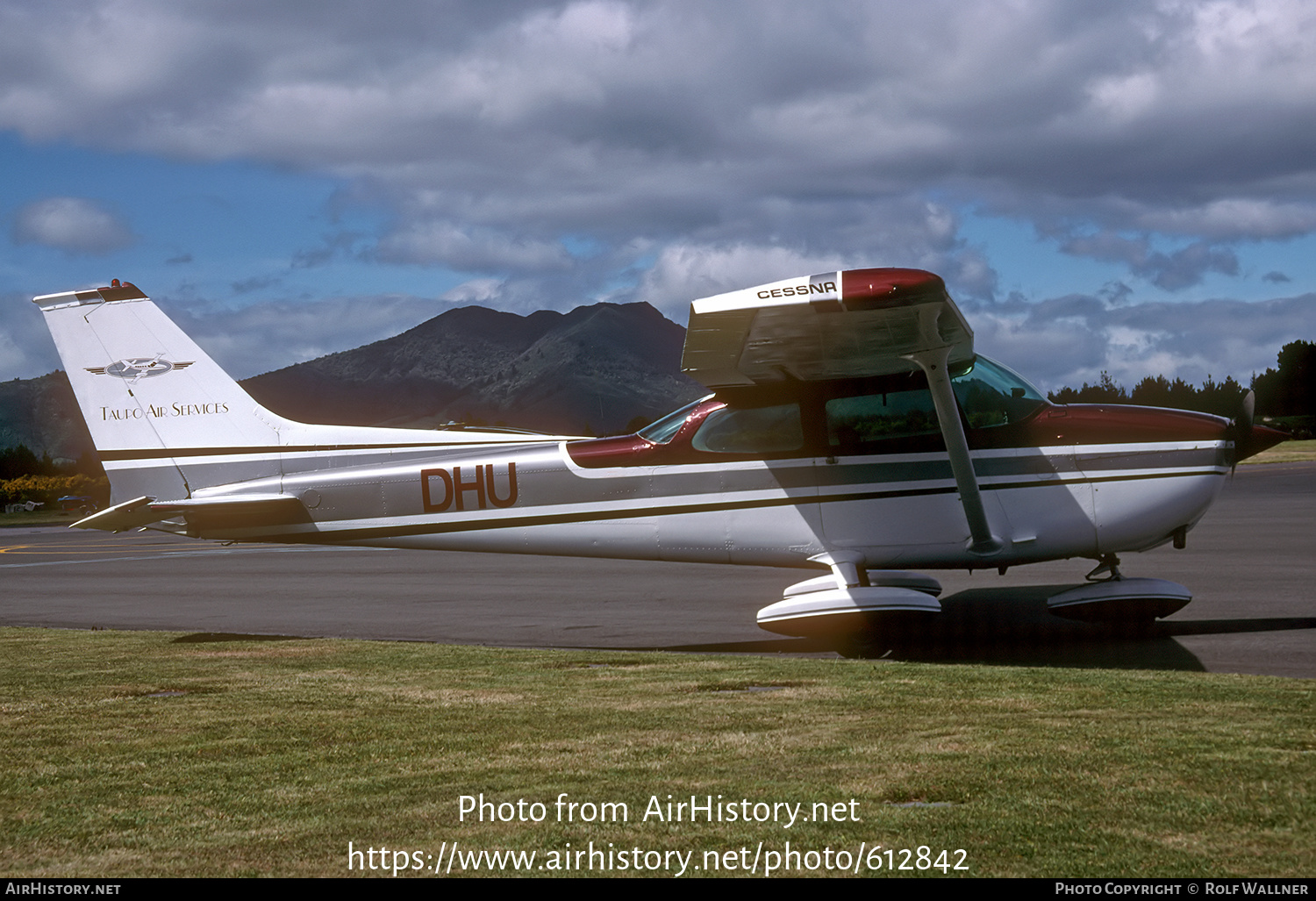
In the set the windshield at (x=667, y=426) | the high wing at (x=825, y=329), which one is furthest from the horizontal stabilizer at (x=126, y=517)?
the high wing at (x=825, y=329)

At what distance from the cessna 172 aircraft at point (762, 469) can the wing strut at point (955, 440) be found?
18 millimetres

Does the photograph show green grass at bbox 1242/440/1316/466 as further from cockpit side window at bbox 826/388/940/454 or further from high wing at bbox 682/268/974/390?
high wing at bbox 682/268/974/390

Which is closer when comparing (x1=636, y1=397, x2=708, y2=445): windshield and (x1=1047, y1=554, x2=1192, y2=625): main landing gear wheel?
(x1=1047, y1=554, x2=1192, y2=625): main landing gear wheel

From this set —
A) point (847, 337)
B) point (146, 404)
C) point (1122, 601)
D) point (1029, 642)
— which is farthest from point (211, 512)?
point (1122, 601)

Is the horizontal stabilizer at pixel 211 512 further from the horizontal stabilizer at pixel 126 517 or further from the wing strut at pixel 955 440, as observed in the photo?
the wing strut at pixel 955 440

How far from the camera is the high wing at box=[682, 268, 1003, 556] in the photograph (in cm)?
746

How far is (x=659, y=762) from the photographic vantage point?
512 cm

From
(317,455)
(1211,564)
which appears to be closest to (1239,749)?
(317,455)

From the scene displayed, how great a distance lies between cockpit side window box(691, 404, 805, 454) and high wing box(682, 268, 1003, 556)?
0.30m

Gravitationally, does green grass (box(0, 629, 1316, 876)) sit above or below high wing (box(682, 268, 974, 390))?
below

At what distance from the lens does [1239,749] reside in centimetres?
494

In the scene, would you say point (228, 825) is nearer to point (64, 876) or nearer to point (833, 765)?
point (64, 876)

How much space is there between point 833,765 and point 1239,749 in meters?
1.81

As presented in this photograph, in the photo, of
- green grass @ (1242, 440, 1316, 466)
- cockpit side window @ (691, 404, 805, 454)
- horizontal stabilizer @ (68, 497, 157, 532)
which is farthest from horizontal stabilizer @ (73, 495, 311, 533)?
green grass @ (1242, 440, 1316, 466)
